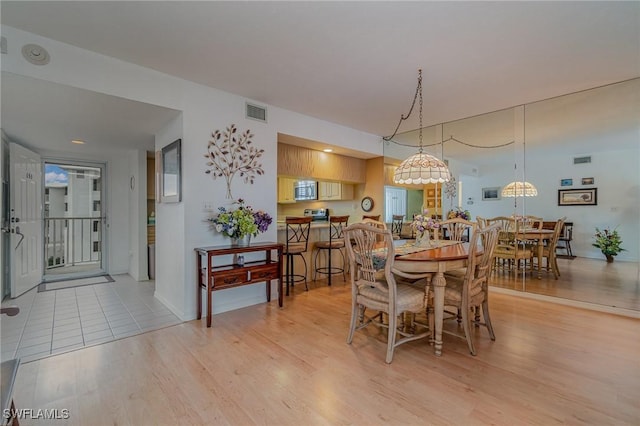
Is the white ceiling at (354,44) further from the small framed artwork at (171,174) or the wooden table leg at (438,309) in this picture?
the wooden table leg at (438,309)

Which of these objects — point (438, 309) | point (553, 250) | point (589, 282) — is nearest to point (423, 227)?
point (438, 309)

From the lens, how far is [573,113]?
11.9ft

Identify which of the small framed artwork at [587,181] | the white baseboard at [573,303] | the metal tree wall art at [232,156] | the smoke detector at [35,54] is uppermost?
the smoke detector at [35,54]

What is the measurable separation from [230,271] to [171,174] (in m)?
1.35

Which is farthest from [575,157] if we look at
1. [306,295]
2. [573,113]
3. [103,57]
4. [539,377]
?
[103,57]

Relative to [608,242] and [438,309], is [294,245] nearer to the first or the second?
[438,309]

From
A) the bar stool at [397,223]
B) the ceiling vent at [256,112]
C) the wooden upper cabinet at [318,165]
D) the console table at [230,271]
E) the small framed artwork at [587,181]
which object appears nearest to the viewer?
the console table at [230,271]

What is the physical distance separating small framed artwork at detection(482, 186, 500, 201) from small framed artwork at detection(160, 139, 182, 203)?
4307mm

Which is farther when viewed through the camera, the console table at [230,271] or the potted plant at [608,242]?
the potted plant at [608,242]

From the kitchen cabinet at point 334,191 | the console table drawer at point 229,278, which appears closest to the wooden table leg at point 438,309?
the console table drawer at point 229,278

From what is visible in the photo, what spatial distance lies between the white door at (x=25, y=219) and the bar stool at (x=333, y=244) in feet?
13.2

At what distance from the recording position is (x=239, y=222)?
3162mm

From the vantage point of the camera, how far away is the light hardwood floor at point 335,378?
1628 mm

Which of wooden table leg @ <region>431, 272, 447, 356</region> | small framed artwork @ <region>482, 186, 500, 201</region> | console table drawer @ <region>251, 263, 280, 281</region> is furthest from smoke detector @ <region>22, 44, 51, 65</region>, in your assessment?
small framed artwork @ <region>482, 186, 500, 201</region>
